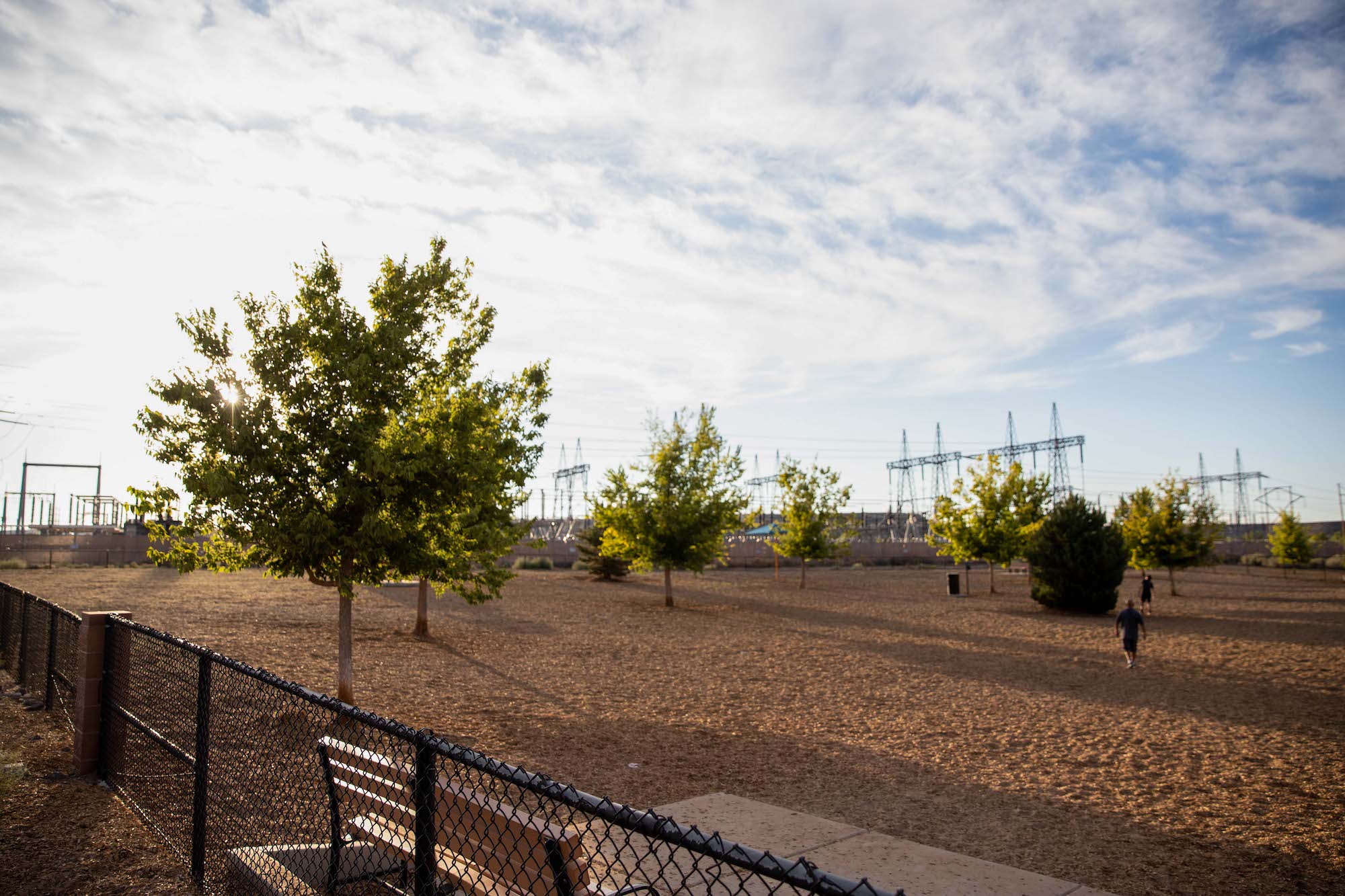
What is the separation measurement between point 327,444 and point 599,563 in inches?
1151

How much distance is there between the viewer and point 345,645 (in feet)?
35.6

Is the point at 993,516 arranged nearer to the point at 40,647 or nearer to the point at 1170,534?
the point at 1170,534

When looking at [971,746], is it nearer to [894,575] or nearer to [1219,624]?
[1219,624]

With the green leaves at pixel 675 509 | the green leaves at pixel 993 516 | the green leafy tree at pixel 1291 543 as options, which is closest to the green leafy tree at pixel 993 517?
the green leaves at pixel 993 516

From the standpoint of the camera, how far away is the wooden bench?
11.2 feet

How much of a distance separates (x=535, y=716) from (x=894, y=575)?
3957cm

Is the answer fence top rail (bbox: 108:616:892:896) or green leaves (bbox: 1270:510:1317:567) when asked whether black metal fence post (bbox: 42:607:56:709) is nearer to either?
fence top rail (bbox: 108:616:892:896)

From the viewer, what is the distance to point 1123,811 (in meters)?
7.61

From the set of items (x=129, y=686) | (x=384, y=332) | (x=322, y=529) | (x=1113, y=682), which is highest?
(x=384, y=332)

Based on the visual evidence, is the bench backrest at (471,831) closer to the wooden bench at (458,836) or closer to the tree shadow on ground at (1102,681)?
the wooden bench at (458,836)

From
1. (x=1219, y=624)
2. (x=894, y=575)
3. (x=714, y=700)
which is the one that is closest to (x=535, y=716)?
(x=714, y=700)

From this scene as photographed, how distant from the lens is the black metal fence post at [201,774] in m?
5.27

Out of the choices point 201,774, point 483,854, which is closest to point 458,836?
point 483,854

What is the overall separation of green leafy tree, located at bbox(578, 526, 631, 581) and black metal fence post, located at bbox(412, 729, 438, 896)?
33941 mm
